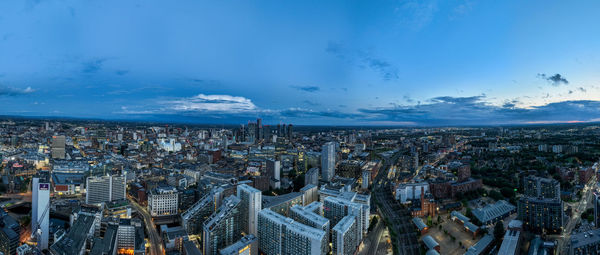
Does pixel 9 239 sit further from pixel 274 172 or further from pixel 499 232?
pixel 499 232

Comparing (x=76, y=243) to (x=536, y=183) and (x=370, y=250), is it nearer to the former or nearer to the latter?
(x=370, y=250)

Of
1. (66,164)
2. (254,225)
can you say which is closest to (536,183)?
(254,225)

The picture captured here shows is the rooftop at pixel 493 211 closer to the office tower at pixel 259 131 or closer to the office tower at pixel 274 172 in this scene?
the office tower at pixel 274 172

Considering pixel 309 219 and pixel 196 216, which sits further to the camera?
pixel 196 216

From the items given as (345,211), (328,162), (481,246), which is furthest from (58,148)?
(481,246)

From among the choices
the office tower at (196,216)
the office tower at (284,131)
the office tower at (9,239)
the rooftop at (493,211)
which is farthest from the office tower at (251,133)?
the rooftop at (493,211)

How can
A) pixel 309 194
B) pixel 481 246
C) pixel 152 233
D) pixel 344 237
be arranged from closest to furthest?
pixel 344 237 < pixel 481 246 < pixel 152 233 < pixel 309 194

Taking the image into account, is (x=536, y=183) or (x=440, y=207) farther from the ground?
(x=536, y=183)
